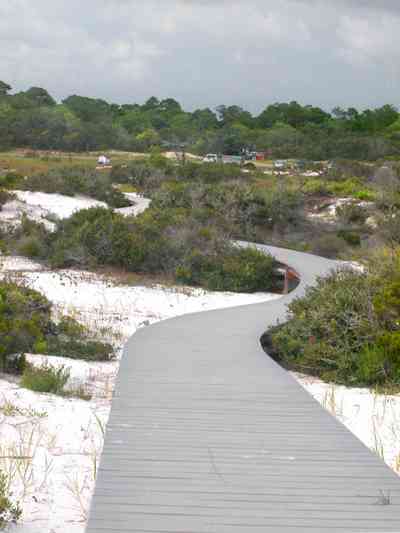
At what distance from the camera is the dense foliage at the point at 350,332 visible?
9.26 m

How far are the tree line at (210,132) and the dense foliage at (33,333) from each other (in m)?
47.7

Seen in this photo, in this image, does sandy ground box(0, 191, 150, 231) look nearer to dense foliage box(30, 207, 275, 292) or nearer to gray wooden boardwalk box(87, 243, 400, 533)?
dense foliage box(30, 207, 275, 292)

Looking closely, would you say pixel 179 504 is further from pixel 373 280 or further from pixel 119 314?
pixel 119 314

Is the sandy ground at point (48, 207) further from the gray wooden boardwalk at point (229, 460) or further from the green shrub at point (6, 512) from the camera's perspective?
the green shrub at point (6, 512)

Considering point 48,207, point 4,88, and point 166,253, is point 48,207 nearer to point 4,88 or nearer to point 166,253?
point 166,253

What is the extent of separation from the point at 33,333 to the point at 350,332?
13.4 ft

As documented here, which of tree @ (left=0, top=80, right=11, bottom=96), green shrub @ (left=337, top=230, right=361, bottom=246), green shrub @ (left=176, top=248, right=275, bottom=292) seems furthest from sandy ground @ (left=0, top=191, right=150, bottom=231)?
tree @ (left=0, top=80, right=11, bottom=96)

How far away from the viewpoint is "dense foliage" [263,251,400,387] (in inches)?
364

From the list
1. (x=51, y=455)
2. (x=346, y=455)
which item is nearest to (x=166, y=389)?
(x=51, y=455)

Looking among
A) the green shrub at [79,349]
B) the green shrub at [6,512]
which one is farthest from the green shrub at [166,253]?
the green shrub at [6,512]

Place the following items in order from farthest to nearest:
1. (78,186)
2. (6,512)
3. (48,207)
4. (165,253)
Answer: (78,186) → (48,207) → (165,253) → (6,512)

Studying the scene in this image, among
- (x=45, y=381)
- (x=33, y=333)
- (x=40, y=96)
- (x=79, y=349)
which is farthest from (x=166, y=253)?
(x=40, y=96)

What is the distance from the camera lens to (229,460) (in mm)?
5430

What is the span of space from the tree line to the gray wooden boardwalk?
50522 millimetres
